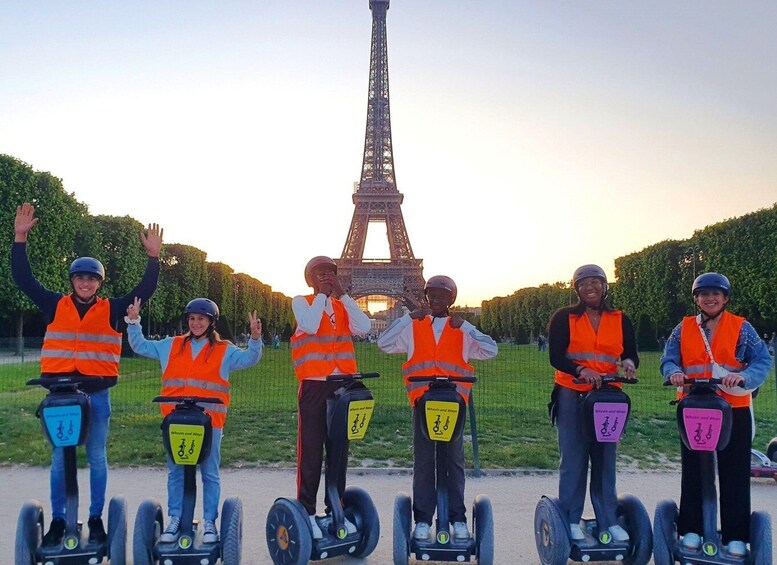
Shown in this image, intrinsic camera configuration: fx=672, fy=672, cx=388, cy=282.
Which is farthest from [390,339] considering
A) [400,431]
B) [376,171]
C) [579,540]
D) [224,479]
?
[376,171]

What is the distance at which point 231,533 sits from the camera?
421 cm

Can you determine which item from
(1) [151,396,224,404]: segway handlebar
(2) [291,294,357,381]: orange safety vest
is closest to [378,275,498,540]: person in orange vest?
(2) [291,294,357,381]: orange safety vest

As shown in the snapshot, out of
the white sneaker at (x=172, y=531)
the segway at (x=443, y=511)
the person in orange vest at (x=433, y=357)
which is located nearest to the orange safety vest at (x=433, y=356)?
the person in orange vest at (x=433, y=357)

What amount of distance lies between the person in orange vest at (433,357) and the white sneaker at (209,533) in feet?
4.18

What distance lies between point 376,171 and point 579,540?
60528mm

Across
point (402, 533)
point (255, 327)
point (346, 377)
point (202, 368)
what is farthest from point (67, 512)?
point (402, 533)

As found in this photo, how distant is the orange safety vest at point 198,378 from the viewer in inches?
174

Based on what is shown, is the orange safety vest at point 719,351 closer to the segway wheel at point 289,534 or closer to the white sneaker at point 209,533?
the segway wheel at point 289,534

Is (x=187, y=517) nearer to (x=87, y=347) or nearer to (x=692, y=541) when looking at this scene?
(x=87, y=347)

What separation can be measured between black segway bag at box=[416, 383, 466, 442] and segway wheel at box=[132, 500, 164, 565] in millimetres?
1813

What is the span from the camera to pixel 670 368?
434 centimetres

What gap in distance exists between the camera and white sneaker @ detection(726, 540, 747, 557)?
13.2 feet

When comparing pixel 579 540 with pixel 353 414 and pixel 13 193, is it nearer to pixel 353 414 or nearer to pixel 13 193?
pixel 353 414

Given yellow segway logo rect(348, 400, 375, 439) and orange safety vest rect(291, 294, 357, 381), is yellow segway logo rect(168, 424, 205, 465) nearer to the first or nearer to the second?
orange safety vest rect(291, 294, 357, 381)
